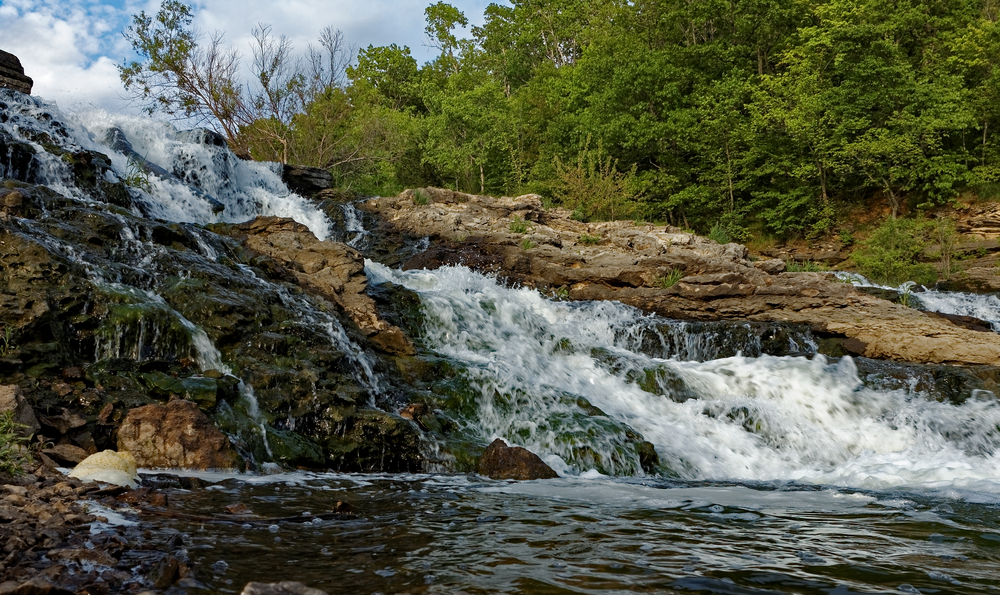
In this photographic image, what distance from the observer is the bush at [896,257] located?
19.1 metres

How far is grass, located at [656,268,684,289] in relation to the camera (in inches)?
611

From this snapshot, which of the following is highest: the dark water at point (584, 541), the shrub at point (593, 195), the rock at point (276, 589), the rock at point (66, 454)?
the shrub at point (593, 195)

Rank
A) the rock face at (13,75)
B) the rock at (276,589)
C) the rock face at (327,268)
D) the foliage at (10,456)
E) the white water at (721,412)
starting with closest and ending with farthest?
1. the rock at (276,589)
2. the foliage at (10,456)
3. the white water at (721,412)
4. the rock face at (327,268)
5. the rock face at (13,75)

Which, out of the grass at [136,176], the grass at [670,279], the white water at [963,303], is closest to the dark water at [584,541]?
the grass at [670,279]

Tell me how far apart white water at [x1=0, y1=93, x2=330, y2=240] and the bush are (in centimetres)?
1751

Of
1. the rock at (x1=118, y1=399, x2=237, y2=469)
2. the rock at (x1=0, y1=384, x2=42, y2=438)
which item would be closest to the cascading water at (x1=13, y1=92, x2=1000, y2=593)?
the rock at (x1=118, y1=399, x2=237, y2=469)

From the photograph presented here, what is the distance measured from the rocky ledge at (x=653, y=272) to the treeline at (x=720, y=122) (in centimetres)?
475

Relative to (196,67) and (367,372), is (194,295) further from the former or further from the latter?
(196,67)

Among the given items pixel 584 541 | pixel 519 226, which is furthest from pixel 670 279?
pixel 584 541

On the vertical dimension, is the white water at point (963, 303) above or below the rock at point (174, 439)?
above

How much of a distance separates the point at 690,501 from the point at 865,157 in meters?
26.0

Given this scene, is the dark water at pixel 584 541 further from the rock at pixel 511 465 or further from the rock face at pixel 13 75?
the rock face at pixel 13 75

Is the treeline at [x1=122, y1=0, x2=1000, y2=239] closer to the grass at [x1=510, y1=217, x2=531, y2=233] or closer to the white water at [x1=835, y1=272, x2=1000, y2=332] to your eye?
the grass at [x1=510, y1=217, x2=531, y2=233]

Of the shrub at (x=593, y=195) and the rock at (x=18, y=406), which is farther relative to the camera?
the shrub at (x=593, y=195)
